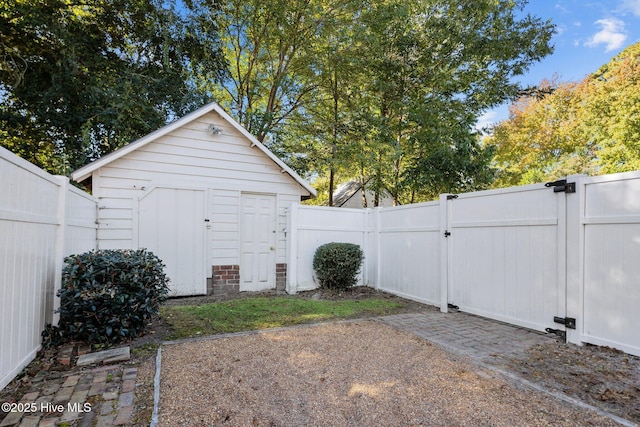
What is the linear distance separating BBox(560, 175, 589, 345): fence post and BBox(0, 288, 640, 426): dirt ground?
29 centimetres

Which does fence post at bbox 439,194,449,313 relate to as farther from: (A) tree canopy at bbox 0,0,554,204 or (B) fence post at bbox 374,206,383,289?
(A) tree canopy at bbox 0,0,554,204

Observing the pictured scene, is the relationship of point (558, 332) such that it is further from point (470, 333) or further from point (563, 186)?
point (563, 186)

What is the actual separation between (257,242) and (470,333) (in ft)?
15.3

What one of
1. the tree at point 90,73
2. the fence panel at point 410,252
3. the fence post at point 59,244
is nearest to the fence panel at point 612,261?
the fence panel at point 410,252

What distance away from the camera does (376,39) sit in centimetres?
995

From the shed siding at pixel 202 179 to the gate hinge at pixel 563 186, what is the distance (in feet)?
16.5

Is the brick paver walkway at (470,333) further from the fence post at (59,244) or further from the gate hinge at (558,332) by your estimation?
the fence post at (59,244)

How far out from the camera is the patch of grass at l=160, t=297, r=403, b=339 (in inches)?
173

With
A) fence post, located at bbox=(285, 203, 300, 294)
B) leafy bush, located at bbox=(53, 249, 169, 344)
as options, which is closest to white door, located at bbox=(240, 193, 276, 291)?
fence post, located at bbox=(285, 203, 300, 294)

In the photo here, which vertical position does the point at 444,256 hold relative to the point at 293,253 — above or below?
above

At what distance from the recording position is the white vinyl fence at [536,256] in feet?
11.2

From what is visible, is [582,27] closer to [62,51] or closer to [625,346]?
[625,346]

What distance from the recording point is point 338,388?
2.70 meters

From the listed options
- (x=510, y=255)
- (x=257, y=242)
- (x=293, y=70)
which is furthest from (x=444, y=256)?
(x=293, y=70)
